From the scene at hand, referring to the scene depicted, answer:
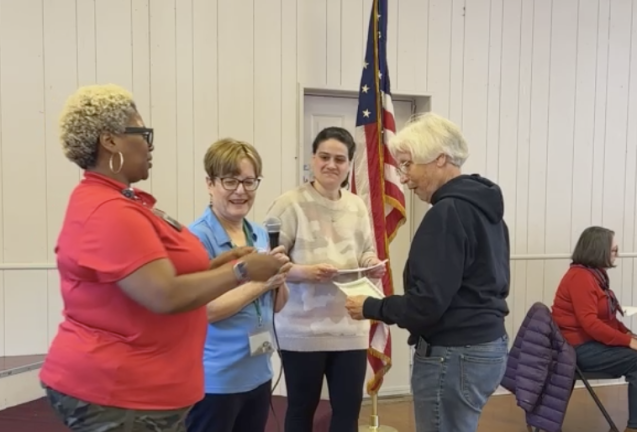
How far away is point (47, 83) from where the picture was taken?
341 centimetres

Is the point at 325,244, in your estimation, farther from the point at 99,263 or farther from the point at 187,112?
the point at 187,112

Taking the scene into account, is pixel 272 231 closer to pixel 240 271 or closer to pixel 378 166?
pixel 240 271

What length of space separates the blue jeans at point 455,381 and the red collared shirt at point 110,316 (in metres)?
0.77

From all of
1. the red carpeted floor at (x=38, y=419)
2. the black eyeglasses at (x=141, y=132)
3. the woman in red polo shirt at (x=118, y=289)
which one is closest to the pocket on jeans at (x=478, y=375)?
the woman in red polo shirt at (x=118, y=289)

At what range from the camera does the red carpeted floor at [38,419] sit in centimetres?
284

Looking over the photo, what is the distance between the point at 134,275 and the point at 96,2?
2.83 metres

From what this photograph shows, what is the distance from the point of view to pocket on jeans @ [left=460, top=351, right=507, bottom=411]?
1691mm

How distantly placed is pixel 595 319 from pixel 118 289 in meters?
2.95

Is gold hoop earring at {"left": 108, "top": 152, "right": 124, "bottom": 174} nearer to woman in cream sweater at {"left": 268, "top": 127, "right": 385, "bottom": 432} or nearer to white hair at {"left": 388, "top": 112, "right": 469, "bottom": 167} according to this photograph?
white hair at {"left": 388, "top": 112, "right": 469, "bottom": 167}

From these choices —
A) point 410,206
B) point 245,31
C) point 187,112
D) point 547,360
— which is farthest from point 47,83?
point 547,360

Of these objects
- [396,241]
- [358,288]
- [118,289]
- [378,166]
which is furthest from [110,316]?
[396,241]

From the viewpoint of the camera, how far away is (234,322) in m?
1.72

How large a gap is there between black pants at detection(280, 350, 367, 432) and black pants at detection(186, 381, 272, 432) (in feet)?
1.53

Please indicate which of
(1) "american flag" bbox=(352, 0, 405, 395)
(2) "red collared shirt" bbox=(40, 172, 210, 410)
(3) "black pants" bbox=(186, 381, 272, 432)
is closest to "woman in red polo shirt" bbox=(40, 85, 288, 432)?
(2) "red collared shirt" bbox=(40, 172, 210, 410)
